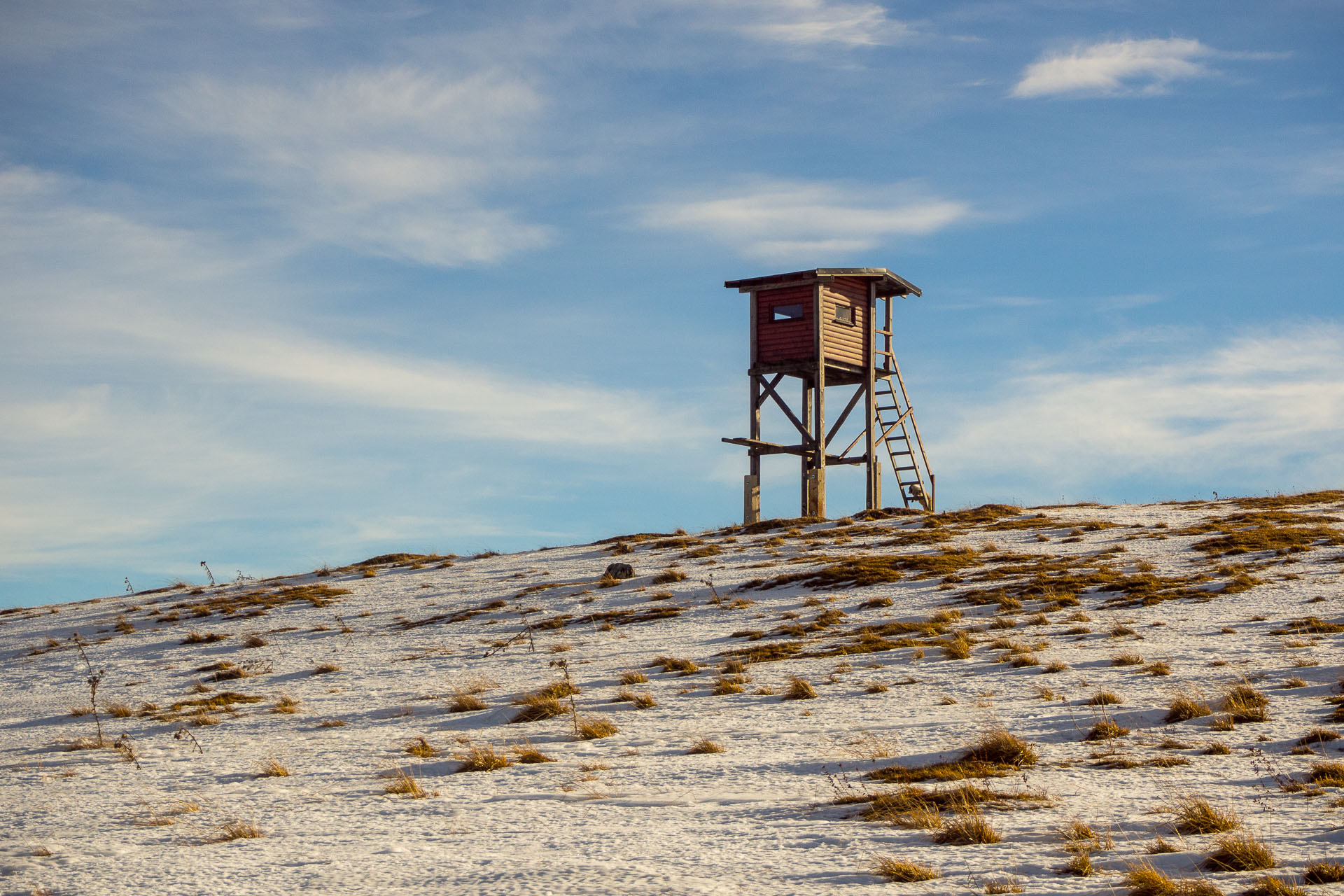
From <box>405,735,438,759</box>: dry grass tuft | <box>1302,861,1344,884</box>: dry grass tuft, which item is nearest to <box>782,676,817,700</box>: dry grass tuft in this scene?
<box>405,735,438,759</box>: dry grass tuft

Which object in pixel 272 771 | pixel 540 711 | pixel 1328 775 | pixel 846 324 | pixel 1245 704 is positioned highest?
pixel 846 324

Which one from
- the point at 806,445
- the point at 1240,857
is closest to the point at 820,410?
the point at 806,445

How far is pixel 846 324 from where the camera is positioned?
35.8 m

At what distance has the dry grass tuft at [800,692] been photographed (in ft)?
→ 43.5

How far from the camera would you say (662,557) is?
90.7 ft

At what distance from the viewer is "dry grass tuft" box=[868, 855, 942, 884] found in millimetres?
6926

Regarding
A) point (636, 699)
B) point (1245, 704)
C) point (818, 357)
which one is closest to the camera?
point (1245, 704)

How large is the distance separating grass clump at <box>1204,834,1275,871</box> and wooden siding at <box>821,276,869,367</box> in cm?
2840

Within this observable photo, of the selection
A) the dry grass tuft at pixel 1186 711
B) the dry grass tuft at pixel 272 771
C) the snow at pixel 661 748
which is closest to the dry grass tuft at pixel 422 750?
the snow at pixel 661 748

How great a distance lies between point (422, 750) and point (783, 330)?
83.0ft

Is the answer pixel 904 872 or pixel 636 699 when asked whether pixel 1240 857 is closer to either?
pixel 904 872

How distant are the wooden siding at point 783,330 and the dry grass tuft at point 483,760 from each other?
81.1ft

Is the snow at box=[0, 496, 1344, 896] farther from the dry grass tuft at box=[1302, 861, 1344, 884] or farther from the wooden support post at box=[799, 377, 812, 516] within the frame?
the wooden support post at box=[799, 377, 812, 516]

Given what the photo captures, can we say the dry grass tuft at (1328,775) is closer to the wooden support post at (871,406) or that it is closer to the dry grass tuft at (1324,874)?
the dry grass tuft at (1324,874)
